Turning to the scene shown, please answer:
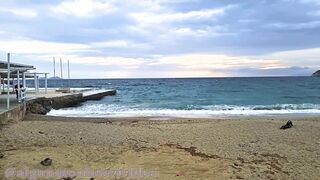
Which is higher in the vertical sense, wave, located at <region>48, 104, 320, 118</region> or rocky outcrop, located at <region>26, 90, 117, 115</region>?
rocky outcrop, located at <region>26, 90, 117, 115</region>

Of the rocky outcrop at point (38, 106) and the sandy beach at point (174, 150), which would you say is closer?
the sandy beach at point (174, 150)

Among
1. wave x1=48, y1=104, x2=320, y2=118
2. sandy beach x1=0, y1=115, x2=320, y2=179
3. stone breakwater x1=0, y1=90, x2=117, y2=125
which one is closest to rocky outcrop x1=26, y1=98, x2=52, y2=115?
stone breakwater x1=0, y1=90, x2=117, y2=125

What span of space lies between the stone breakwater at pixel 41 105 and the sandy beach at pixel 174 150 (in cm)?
184

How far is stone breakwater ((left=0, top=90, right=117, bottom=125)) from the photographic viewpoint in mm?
15038

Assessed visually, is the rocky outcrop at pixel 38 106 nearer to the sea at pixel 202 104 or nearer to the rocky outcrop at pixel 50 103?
the rocky outcrop at pixel 50 103

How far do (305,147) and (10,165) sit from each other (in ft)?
22.7

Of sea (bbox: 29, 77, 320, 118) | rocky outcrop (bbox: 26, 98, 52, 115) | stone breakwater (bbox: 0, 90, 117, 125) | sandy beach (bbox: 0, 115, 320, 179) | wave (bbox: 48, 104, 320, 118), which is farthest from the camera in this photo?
sea (bbox: 29, 77, 320, 118)

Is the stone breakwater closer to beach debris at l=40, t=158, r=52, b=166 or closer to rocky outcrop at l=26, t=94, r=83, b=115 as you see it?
rocky outcrop at l=26, t=94, r=83, b=115

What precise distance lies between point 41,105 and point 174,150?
51.1ft

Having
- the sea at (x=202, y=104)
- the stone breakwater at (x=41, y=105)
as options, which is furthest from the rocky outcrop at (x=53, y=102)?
the sea at (x=202, y=104)

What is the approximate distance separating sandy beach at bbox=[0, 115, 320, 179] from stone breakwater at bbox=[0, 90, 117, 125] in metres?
1.84

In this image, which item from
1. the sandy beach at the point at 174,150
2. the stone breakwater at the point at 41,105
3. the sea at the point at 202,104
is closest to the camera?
the sandy beach at the point at 174,150

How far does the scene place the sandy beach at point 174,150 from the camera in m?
7.67

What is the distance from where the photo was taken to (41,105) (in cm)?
2328
